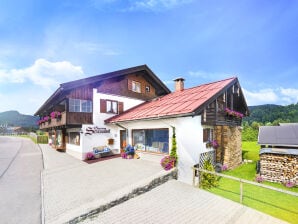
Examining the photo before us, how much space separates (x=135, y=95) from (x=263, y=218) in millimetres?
14233

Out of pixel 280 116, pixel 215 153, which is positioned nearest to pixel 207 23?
pixel 215 153

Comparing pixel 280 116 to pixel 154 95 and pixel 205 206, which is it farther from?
pixel 205 206

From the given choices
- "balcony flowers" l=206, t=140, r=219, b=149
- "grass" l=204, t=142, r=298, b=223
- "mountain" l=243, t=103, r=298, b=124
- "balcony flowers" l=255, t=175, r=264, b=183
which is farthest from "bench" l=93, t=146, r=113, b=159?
"mountain" l=243, t=103, r=298, b=124

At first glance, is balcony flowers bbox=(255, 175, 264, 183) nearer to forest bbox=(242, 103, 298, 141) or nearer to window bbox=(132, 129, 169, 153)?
window bbox=(132, 129, 169, 153)

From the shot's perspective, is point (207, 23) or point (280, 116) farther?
point (280, 116)

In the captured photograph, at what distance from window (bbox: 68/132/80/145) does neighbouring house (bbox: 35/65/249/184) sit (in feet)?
0.30

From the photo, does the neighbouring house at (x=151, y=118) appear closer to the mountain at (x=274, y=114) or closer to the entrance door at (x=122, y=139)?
the entrance door at (x=122, y=139)

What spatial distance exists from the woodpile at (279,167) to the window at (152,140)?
664cm

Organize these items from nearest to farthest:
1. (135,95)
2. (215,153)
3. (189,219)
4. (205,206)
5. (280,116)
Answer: (189,219)
(205,206)
(215,153)
(135,95)
(280,116)

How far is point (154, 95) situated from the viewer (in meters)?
20.3

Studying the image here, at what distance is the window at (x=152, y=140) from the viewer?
37.4 feet

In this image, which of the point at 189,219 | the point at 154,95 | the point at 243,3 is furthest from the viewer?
the point at 154,95

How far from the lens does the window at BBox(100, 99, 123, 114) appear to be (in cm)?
1534

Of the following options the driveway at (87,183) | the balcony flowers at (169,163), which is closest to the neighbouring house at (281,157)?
the balcony flowers at (169,163)
